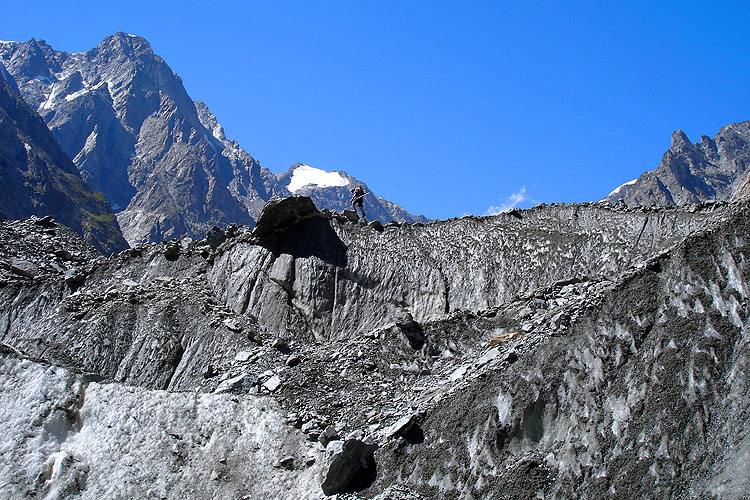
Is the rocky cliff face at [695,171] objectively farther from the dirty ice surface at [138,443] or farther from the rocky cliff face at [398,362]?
the dirty ice surface at [138,443]

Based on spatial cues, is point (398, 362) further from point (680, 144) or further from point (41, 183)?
point (41, 183)

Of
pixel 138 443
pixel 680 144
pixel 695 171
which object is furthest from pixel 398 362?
pixel 680 144

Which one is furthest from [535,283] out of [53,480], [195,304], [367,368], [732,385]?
[53,480]

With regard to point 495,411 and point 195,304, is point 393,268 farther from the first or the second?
point 495,411

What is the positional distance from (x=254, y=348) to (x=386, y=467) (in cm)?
869

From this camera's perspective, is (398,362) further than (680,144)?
No

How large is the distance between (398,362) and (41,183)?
160543 millimetres

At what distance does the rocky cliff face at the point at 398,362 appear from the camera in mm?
15227

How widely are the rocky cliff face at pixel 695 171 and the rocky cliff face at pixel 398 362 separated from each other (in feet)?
315

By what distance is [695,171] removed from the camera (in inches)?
5684

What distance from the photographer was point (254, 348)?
24.1m

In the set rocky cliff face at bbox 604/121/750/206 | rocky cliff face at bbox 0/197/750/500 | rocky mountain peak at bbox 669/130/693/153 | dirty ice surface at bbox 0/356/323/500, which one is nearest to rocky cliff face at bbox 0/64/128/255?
rocky cliff face at bbox 604/121/750/206

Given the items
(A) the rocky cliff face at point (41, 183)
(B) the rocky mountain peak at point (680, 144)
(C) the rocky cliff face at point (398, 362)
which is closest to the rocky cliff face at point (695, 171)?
(B) the rocky mountain peak at point (680, 144)

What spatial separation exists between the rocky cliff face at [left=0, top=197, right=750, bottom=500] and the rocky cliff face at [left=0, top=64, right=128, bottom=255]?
415ft
